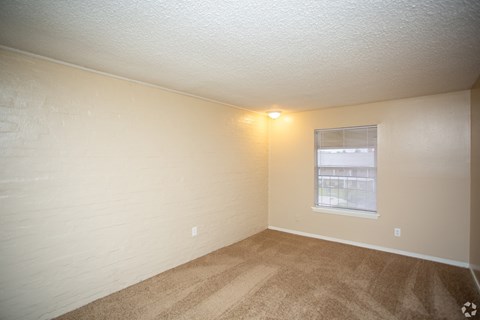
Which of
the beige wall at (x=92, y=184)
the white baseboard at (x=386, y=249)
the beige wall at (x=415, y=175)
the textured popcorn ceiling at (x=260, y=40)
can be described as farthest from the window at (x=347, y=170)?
the beige wall at (x=92, y=184)

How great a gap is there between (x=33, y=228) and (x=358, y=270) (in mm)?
3580

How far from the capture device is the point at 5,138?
200 centimetres

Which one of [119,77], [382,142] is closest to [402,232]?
[382,142]

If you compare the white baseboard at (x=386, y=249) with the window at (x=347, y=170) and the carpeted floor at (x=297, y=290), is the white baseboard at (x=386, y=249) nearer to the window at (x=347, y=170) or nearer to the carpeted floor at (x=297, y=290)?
the carpeted floor at (x=297, y=290)

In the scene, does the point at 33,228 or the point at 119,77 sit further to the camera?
the point at 119,77

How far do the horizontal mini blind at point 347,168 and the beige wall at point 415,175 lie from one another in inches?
5.6

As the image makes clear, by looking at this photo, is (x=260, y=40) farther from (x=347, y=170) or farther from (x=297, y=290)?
(x=347, y=170)

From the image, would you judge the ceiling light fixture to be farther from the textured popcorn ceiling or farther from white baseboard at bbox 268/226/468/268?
white baseboard at bbox 268/226/468/268

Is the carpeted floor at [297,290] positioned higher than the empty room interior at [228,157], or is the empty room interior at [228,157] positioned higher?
the empty room interior at [228,157]

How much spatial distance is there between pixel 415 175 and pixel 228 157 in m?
2.83

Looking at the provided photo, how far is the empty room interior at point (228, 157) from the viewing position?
176 cm

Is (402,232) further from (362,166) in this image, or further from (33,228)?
(33,228)

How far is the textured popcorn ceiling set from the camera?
1.50 meters

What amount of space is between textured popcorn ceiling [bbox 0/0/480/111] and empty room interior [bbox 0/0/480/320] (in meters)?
0.02
